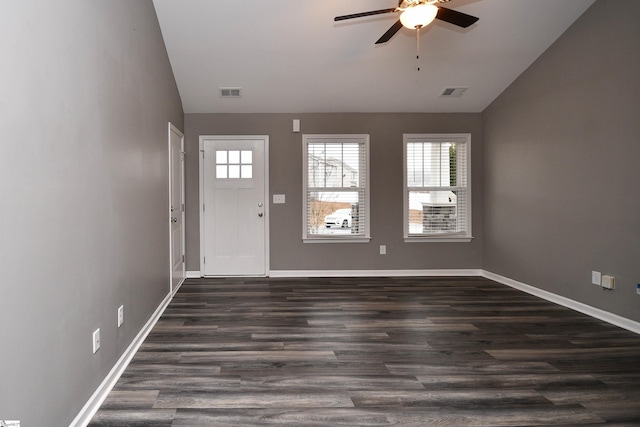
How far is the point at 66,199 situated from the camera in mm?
1786

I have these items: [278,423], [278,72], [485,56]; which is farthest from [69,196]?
[485,56]

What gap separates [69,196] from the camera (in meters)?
1.82

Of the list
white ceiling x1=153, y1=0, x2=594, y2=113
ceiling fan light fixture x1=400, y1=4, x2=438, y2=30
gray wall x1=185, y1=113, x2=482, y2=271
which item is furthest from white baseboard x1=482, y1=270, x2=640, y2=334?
ceiling fan light fixture x1=400, y1=4, x2=438, y2=30

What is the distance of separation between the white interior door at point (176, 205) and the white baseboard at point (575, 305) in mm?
4239

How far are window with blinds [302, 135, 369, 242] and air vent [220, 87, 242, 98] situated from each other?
114 cm

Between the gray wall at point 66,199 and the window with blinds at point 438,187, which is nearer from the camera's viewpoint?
the gray wall at point 66,199

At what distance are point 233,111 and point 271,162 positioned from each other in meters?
0.90

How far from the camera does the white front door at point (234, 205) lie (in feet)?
17.9

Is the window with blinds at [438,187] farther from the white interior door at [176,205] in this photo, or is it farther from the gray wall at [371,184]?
the white interior door at [176,205]

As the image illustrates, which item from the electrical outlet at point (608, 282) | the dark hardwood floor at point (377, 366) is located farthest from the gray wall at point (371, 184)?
the electrical outlet at point (608, 282)

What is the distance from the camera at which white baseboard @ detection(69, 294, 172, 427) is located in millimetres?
1880

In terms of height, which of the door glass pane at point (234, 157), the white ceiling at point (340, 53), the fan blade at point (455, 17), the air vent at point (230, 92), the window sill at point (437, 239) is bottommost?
Answer: the window sill at point (437, 239)

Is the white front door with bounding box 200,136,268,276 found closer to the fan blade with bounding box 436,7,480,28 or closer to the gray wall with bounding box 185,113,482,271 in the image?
the gray wall with bounding box 185,113,482,271

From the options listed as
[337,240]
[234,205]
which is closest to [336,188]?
[337,240]
